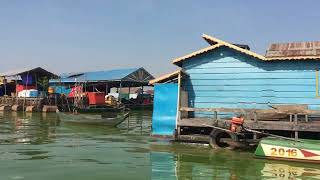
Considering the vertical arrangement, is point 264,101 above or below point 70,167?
above

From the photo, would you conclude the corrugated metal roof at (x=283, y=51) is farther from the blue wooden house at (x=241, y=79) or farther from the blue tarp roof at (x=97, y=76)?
the blue tarp roof at (x=97, y=76)

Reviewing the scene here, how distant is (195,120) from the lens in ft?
60.0

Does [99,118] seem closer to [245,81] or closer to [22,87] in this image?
[245,81]

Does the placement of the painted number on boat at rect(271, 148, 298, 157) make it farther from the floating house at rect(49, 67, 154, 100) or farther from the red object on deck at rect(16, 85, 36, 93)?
the red object on deck at rect(16, 85, 36, 93)

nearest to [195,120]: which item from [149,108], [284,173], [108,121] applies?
[284,173]

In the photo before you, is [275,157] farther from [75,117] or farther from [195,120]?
[75,117]

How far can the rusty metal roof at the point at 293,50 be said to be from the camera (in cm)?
1794

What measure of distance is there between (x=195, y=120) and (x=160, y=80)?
2889 mm

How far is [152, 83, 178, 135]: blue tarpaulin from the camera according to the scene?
19469 mm

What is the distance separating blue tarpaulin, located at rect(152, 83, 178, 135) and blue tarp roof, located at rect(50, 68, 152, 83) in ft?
90.8

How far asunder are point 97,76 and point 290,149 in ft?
122

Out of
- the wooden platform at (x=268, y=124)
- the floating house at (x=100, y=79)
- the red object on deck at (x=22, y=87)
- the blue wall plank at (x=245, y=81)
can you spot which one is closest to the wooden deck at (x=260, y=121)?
the wooden platform at (x=268, y=124)

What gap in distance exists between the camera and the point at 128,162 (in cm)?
1504

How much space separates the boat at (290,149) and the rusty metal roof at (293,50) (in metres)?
4.21
